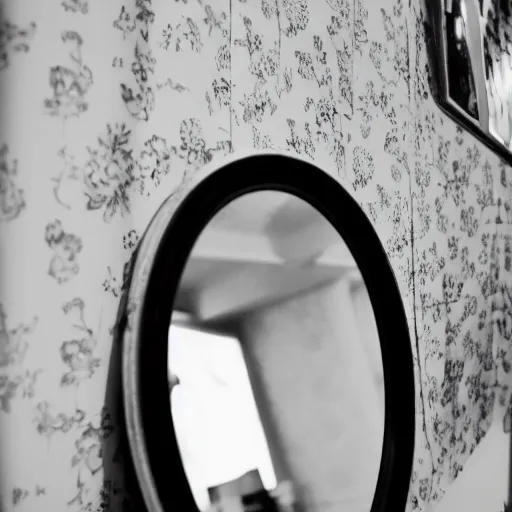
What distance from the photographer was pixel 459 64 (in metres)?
1.38

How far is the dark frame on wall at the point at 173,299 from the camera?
0.53 metres

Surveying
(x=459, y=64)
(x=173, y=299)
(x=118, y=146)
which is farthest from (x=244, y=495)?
(x=459, y=64)

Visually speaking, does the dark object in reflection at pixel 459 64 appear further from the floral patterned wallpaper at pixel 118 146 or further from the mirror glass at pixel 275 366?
the mirror glass at pixel 275 366

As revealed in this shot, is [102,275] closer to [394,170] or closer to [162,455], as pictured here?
[162,455]

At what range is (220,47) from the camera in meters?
0.72

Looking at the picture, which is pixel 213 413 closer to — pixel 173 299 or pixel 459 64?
pixel 173 299

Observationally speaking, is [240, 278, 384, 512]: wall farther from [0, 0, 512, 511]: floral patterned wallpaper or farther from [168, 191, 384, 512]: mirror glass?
[0, 0, 512, 511]: floral patterned wallpaper

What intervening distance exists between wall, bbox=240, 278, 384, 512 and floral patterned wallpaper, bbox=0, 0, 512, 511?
0.68 ft

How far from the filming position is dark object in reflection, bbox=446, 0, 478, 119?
1.34 m

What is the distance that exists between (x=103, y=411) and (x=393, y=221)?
74 cm


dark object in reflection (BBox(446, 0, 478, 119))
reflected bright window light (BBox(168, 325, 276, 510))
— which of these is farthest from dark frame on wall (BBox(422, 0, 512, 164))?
reflected bright window light (BBox(168, 325, 276, 510))

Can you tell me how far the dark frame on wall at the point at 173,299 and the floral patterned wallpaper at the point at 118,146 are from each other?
41mm

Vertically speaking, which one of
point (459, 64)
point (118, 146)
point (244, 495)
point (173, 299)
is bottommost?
point (244, 495)

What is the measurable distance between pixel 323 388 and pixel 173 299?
12.4 inches
